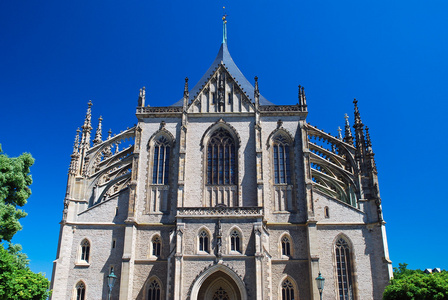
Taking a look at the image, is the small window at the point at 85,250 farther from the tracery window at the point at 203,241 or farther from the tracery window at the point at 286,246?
the tracery window at the point at 286,246

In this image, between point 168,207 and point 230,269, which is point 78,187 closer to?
point 168,207

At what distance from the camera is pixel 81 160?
38.5 m

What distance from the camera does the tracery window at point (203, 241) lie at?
3341cm

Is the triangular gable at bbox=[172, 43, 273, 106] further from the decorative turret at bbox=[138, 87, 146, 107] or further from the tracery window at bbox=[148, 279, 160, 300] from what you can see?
the tracery window at bbox=[148, 279, 160, 300]

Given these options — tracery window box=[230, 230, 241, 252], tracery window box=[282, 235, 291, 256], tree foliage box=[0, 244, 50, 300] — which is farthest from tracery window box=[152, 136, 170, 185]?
tree foliage box=[0, 244, 50, 300]

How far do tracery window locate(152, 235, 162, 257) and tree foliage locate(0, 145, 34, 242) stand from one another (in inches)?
437

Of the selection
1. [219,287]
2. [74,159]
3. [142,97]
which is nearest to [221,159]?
[142,97]

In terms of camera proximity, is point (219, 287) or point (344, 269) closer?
point (219, 287)

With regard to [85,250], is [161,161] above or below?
above

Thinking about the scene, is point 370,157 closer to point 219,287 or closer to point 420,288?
point 420,288

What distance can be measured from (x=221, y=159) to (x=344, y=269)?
14.8 metres

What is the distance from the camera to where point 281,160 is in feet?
126

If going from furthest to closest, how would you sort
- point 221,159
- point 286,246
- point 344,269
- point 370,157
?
1. point 221,159
2. point 370,157
3. point 286,246
4. point 344,269

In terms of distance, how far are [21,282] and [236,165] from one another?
21118 millimetres
